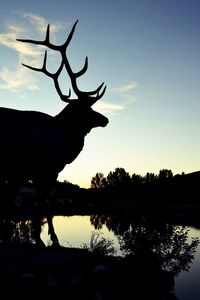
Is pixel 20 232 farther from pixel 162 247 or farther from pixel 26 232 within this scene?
pixel 162 247

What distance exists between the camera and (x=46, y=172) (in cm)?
1062

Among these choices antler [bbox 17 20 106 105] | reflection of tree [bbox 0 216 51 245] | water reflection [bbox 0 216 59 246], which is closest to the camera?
water reflection [bbox 0 216 59 246]

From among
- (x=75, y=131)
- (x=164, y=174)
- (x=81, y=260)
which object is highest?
(x=164, y=174)

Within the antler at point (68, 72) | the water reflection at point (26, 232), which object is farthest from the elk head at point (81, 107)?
the water reflection at point (26, 232)

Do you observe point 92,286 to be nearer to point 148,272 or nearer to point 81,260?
point 81,260

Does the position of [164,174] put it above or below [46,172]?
above

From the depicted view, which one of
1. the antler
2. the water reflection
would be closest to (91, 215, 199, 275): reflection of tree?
the water reflection

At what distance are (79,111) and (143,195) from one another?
75598 mm

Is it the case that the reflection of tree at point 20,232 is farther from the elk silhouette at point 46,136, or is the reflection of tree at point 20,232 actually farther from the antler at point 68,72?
the antler at point 68,72

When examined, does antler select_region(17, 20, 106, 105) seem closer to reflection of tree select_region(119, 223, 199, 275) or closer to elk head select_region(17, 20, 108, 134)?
elk head select_region(17, 20, 108, 134)

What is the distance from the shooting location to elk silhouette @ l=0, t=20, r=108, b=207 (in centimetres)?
1049

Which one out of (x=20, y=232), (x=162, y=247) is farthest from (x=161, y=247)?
(x=20, y=232)

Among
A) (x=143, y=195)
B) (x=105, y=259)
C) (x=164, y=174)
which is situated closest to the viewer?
(x=105, y=259)

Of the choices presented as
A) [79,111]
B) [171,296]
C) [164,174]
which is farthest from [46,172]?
[164,174]
